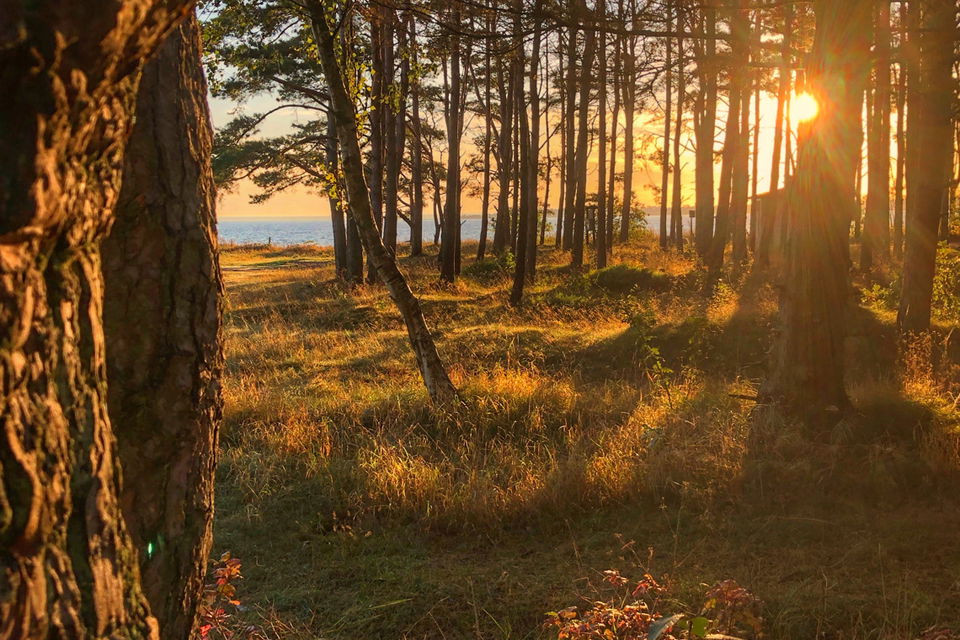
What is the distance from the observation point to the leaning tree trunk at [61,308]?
0.97 meters

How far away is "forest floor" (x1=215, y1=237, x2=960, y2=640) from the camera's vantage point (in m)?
3.66

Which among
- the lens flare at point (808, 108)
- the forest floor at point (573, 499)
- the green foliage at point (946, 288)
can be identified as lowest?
the forest floor at point (573, 499)

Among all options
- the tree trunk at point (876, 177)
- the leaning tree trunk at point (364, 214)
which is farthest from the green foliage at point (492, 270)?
the leaning tree trunk at point (364, 214)

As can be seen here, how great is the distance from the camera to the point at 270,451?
582 centimetres

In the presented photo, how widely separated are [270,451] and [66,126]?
16.7 ft

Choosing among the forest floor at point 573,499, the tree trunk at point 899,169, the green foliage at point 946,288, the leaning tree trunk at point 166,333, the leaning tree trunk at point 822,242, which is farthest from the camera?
the tree trunk at point 899,169

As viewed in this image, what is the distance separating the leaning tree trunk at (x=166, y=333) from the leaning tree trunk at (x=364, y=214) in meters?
5.13

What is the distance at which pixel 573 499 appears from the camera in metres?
4.86

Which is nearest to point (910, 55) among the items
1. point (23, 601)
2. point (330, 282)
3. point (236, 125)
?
point (23, 601)

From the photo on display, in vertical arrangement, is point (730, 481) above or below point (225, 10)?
below

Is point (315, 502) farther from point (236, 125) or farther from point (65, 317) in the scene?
point (236, 125)

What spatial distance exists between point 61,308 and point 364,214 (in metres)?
6.01

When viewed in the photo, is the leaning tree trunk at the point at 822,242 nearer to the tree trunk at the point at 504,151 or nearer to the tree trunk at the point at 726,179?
the tree trunk at the point at 726,179

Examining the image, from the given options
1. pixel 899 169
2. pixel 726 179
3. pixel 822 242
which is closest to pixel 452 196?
pixel 726 179
